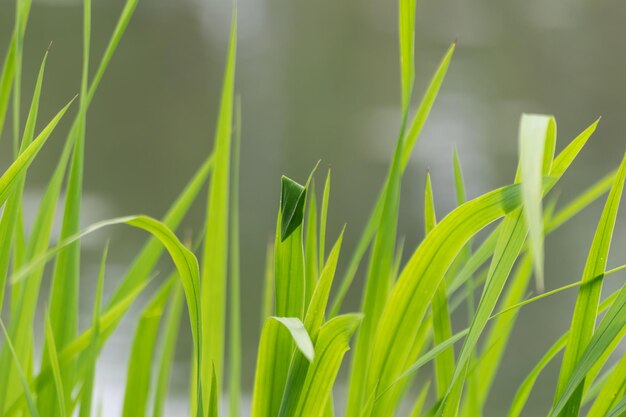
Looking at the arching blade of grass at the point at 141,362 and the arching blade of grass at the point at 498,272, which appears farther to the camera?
the arching blade of grass at the point at 141,362

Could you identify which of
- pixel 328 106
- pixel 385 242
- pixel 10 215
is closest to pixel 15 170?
pixel 10 215

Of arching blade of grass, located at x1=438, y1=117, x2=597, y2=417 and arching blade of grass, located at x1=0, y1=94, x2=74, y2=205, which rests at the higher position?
arching blade of grass, located at x1=0, y1=94, x2=74, y2=205

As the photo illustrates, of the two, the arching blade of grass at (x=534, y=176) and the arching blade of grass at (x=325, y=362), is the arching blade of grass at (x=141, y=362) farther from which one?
the arching blade of grass at (x=534, y=176)

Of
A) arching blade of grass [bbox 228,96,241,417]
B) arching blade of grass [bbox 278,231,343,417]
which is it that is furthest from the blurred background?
arching blade of grass [bbox 278,231,343,417]

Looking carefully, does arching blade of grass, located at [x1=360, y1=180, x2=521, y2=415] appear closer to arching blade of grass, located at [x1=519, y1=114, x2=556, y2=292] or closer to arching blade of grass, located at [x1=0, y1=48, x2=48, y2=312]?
arching blade of grass, located at [x1=519, y1=114, x2=556, y2=292]

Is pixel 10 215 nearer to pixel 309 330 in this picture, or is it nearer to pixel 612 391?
pixel 309 330

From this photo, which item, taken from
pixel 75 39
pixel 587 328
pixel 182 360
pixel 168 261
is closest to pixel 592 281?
pixel 587 328

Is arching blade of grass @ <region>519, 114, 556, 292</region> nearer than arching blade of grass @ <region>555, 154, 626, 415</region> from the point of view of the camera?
Yes

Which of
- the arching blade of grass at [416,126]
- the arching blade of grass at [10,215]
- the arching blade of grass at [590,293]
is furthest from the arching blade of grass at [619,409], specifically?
the arching blade of grass at [10,215]
